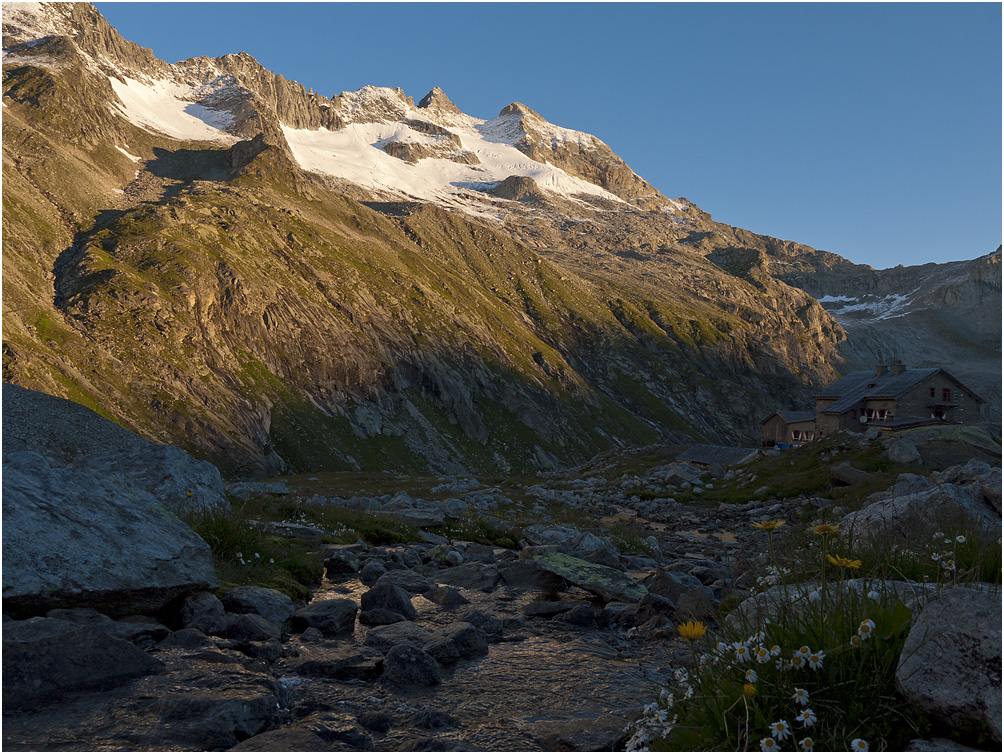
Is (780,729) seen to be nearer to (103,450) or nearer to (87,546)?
(87,546)

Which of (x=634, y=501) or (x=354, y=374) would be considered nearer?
(x=634, y=501)

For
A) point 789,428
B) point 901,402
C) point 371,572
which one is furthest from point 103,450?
point 789,428

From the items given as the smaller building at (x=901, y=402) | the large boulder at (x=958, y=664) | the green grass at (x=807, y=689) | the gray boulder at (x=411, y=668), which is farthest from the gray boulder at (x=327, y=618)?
the smaller building at (x=901, y=402)

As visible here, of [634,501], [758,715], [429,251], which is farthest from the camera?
[429,251]

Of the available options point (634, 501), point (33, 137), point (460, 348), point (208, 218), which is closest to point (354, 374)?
point (460, 348)

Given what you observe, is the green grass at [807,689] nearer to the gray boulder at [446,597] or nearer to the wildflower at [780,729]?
the wildflower at [780,729]

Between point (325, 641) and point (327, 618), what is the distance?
532 mm

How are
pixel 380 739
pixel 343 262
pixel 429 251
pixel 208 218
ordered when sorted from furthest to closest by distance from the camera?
pixel 429 251
pixel 343 262
pixel 208 218
pixel 380 739

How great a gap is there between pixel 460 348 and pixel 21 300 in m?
74.6

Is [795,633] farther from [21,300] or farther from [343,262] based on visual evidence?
[343,262]

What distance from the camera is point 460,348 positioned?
127625mm

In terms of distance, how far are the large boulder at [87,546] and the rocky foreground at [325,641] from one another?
2 centimetres

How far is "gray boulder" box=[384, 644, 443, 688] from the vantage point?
7.38m

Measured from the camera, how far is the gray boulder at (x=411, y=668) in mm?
7379
